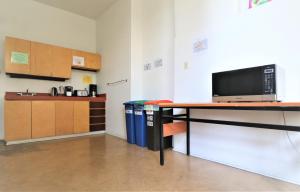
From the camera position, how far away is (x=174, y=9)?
291cm

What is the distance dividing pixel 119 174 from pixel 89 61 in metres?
3.55

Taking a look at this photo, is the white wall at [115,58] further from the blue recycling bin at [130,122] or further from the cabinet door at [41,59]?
the cabinet door at [41,59]

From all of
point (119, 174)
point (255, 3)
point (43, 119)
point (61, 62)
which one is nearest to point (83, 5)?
point (61, 62)

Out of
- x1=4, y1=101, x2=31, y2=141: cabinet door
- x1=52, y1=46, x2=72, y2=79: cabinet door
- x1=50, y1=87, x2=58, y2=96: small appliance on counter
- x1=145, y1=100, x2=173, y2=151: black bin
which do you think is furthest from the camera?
x1=50, y1=87, x2=58, y2=96: small appliance on counter

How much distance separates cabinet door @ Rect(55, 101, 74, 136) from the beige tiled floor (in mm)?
1211

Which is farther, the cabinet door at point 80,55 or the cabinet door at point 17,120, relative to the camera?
the cabinet door at point 80,55

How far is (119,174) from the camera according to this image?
6.40 feet

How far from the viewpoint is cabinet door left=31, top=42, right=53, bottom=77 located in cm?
388

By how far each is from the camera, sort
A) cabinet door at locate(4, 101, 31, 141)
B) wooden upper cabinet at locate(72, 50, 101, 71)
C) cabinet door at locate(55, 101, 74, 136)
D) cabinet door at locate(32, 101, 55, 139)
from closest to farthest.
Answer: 1. cabinet door at locate(4, 101, 31, 141)
2. cabinet door at locate(32, 101, 55, 139)
3. cabinet door at locate(55, 101, 74, 136)
4. wooden upper cabinet at locate(72, 50, 101, 71)

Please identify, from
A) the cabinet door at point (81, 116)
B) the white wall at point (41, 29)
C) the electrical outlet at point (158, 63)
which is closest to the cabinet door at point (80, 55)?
the white wall at point (41, 29)

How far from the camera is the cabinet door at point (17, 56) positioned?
11.8 ft

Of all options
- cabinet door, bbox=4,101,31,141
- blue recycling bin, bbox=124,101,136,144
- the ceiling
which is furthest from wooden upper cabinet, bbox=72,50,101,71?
blue recycling bin, bbox=124,101,136,144

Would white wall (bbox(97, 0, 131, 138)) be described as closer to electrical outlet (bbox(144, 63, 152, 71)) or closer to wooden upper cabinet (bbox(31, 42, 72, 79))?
electrical outlet (bbox(144, 63, 152, 71))

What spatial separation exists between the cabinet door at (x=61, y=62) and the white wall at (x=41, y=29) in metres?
0.45
